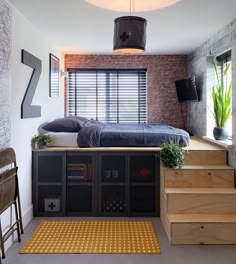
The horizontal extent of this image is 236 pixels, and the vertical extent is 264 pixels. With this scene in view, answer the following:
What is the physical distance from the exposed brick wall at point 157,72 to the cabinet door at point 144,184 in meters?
2.57

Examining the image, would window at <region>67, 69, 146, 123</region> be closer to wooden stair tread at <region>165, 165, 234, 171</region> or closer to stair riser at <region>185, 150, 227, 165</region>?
stair riser at <region>185, 150, 227, 165</region>

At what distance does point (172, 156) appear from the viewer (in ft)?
13.1

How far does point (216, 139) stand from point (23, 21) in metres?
3.15

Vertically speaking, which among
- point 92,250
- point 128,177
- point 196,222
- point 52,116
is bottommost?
point 92,250

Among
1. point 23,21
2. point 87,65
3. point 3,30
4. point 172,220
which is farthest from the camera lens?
point 87,65

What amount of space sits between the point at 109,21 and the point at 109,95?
2729 mm

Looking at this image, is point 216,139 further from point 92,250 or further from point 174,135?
point 92,250

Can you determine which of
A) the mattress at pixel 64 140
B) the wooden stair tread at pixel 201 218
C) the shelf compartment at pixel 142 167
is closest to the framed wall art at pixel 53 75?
the mattress at pixel 64 140

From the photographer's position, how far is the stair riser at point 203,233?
11.1 feet

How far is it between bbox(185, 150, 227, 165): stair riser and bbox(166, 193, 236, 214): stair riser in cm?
70

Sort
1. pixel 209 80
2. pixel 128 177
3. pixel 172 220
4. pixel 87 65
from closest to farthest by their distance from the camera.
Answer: pixel 172 220, pixel 128 177, pixel 209 80, pixel 87 65

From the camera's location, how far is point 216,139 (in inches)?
191

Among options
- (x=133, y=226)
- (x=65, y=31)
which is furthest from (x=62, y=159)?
(x=65, y=31)

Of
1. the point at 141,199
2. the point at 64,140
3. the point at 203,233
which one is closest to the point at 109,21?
the point at 64,140
